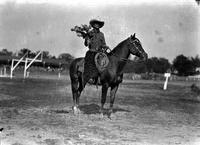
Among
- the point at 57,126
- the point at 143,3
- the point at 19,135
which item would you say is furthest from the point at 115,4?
the point at 19,135

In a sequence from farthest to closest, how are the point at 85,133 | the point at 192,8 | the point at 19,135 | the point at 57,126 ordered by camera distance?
the point at 192,8 → the point at 57,126 → the point at 85,133 → the point at 19,135

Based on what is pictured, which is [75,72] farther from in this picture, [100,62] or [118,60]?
[118,60]

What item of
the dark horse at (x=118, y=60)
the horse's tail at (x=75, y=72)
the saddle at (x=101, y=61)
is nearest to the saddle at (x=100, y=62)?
the saddle at (x=101, y=61)

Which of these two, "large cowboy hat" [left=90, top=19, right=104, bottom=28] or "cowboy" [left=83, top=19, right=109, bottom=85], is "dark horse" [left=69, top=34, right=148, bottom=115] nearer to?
"cowboy" [left=83, top=19, right=109, bottom=85]

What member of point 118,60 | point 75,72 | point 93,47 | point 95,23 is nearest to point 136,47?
point 118,60

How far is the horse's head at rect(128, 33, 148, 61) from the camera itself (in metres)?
10.0

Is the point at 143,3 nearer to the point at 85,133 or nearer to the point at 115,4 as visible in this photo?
the point at 115,4

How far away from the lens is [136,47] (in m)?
10.0

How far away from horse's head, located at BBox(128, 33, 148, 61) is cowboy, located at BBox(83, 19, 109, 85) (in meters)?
0.75

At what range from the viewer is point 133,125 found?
899 centimetres

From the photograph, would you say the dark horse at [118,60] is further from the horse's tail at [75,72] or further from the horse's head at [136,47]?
the horse's tail at [75,72]

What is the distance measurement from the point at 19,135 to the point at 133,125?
346 cm

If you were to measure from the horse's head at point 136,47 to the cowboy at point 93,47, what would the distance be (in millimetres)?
753

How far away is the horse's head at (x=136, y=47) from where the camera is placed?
32.9 ft
